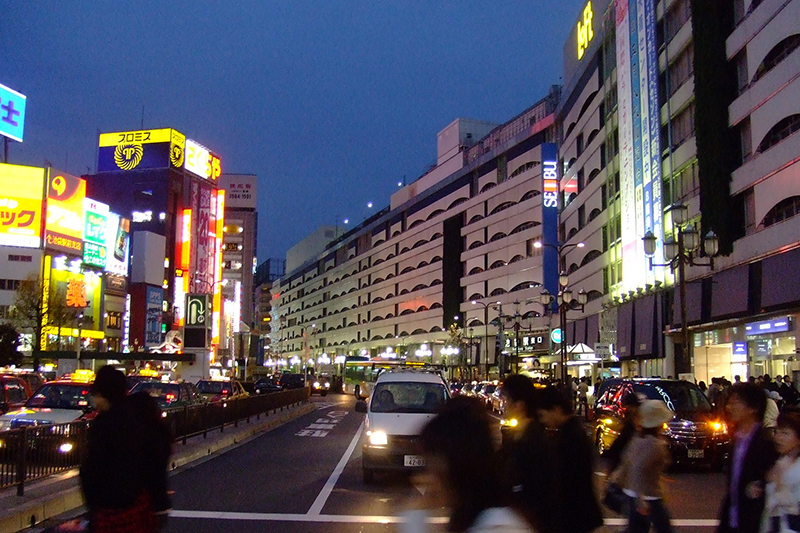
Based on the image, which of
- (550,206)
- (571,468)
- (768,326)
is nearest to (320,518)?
(571,468)

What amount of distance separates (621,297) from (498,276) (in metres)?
35.8

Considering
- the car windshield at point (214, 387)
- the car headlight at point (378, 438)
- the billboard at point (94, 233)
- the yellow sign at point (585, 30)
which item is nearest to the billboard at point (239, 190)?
the billboard at point (94, 233)

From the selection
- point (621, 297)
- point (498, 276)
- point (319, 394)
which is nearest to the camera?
point (621, 297)

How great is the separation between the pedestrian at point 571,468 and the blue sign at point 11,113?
71.7m

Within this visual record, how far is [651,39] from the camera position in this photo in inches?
1631

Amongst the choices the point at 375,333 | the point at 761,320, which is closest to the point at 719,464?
the point at 761,320

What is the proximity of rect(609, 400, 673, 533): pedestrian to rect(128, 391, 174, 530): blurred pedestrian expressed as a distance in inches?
142

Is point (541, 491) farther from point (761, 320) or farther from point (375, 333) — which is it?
point (375, 333)

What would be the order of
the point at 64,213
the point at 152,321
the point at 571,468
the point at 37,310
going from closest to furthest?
the point at 571,468
the point at 37,310
the point at 64,213
the point at 152,321

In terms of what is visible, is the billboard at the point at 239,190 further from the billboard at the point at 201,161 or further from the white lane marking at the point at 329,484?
the white lane marking at the point at 329,484

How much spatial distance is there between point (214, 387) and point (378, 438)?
72.3 ft

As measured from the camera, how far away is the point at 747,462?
555cm

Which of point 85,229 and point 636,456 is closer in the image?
point 636,456

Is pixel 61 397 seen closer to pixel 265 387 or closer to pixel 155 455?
pixel 155 455
